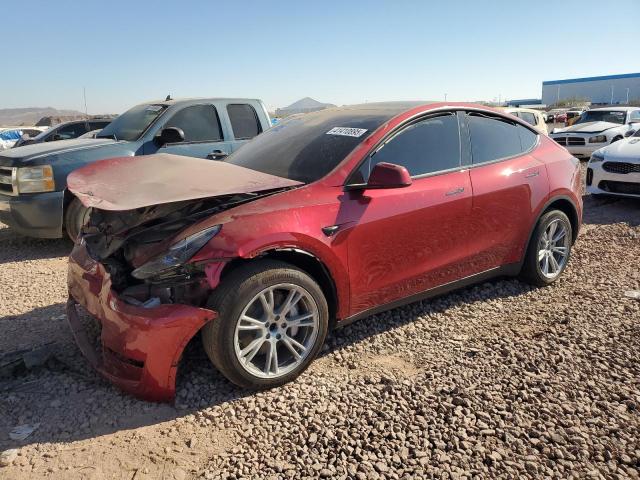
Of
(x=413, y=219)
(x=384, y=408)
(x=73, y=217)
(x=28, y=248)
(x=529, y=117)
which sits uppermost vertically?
(x=529, y=117)

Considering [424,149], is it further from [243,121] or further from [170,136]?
[243,121]

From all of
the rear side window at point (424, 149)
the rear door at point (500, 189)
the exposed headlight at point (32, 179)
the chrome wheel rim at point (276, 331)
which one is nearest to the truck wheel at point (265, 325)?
the chrome wheel rim at point (276, 331)

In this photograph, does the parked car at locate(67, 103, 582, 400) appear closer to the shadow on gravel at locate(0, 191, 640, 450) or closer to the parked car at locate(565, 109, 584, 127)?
the shadow on gravel at locate(0, 191, 640, 450)

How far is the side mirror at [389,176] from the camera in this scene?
3.18m

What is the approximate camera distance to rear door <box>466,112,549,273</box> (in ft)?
12.9

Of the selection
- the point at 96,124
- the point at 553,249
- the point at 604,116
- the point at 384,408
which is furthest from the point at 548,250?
the point at 96,124

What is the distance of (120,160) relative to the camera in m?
3.78

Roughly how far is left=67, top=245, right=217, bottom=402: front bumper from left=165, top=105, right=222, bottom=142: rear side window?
157 inches

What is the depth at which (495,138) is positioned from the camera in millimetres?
4270

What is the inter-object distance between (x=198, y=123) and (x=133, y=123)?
915 millimetres

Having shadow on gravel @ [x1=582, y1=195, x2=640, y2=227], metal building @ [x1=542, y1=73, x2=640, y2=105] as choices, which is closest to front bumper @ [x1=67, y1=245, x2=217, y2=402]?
shadow on gravel @ [x1=582, y1=195, x2=640, y2=227]

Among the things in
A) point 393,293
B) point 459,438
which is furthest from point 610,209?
point 459,438

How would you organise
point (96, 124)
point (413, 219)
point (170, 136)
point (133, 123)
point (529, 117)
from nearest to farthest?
point (413, 219) → point (170, 136) → point (133, 123) → point (529, 117) → point (96, 124)

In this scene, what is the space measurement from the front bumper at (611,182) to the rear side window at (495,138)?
14.2ft
